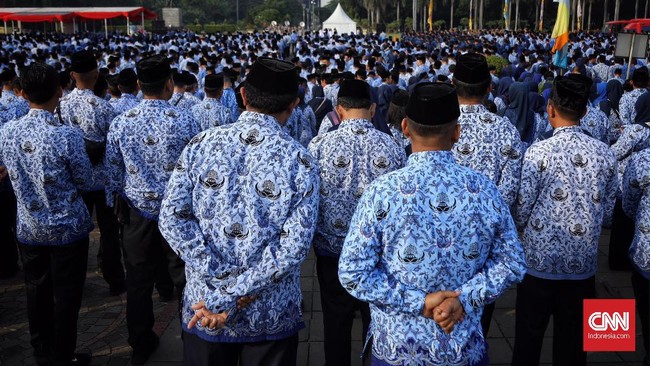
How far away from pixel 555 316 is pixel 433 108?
2.09 metres

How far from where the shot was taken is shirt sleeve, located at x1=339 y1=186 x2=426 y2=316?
2230 millimetres

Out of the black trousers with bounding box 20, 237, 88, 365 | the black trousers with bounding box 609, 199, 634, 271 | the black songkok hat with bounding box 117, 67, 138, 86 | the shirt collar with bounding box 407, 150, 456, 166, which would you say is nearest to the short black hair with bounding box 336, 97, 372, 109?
the shirt collar with bounding box 407, 150, 456, 166

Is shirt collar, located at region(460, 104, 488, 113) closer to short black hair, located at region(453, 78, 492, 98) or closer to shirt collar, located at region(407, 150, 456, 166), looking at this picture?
short black hair, located at region(453, 78, 492, 98)

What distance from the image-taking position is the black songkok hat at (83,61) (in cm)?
509

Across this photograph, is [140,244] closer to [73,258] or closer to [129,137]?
[73,258]

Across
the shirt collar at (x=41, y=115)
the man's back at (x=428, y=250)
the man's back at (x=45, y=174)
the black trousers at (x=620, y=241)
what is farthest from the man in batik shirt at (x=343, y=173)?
the black trousers at (x=620, y=241)

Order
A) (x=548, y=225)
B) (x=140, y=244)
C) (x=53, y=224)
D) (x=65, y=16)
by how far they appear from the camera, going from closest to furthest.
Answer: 1. (x=548, y=225)
2. (x=53, y=224)
3. (x=140, y=244)
4. (x=65, y=16)

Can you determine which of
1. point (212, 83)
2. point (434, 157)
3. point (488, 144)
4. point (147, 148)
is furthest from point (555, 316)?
point (212, 83)

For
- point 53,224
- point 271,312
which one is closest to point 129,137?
point 53,224

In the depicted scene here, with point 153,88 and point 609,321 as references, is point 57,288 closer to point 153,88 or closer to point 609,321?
point 153,88

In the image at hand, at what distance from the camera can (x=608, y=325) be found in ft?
12.6

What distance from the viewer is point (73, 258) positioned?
4090 millimetres

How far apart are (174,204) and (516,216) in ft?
6.96

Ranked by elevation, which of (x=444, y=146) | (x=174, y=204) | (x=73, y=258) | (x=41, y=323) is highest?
(x=444, y=146)
